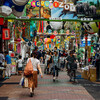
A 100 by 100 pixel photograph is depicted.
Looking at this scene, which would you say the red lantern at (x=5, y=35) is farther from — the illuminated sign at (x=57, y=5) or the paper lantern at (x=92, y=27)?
the paper lantern at (x=92, y=27)

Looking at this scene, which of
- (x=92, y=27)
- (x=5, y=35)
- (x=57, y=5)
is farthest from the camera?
(x=57, y=5)

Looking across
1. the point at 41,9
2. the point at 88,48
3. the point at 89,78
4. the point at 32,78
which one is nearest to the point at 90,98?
the point at 32,78

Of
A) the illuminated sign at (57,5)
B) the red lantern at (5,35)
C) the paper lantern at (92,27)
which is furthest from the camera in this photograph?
the illuminated sign at (57,5)

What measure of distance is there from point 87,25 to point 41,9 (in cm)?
327

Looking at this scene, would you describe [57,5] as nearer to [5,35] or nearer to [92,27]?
[92,27]

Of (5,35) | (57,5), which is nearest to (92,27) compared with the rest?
(57,5)

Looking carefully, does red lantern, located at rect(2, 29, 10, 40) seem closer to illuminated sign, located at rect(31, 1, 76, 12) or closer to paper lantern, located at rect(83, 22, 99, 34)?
illuminated sign, located at rect(31, 1, 76, 12)

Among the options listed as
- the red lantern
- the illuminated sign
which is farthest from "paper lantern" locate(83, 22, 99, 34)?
the red lantern

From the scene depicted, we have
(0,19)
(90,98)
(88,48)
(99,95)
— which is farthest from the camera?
(88,48)

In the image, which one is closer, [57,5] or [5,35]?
[5,35]

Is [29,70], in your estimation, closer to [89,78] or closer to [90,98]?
[90,98]

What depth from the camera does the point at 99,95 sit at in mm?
9391

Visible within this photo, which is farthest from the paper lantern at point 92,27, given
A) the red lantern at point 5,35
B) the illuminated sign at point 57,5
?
the red lantern at point 5,35

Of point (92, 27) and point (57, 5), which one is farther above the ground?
point (57, 5)
